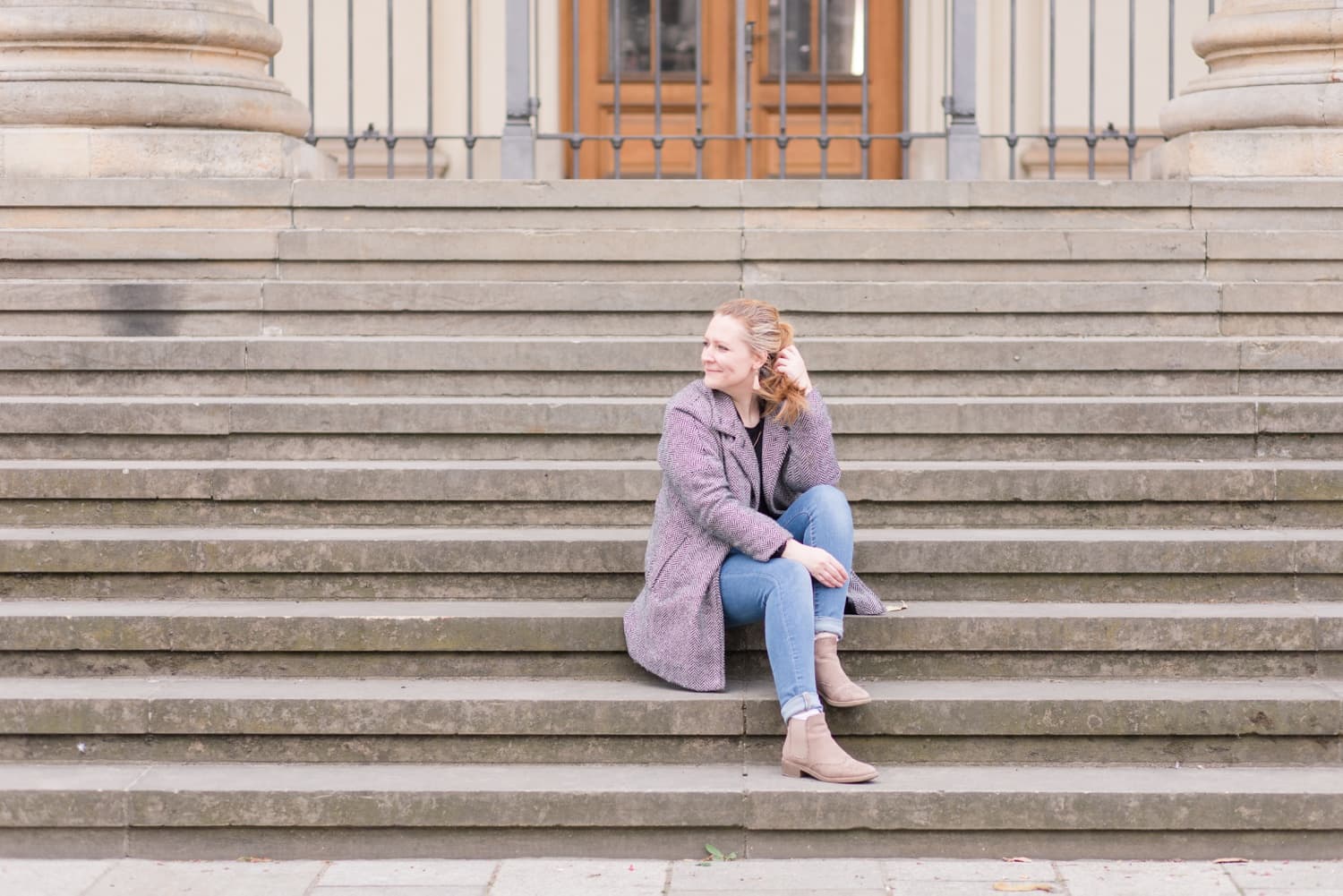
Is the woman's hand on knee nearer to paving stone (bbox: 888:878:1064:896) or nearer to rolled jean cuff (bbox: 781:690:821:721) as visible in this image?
rolled jean cuff (bbox: 781:690:821:721)

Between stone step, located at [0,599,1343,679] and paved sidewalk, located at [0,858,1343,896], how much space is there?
65 cm

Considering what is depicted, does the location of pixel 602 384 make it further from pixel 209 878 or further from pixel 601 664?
pixel 209 878

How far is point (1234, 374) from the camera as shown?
18.6 ft

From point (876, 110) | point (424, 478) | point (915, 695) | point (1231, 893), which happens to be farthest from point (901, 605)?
point (876, 110)

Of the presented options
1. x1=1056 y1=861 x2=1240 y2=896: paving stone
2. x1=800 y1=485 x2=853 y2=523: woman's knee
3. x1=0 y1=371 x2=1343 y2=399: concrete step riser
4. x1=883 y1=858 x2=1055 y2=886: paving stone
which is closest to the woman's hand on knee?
x1=800 y1=485 x2=853 y2=523: woman's knee

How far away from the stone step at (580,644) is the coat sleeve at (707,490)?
0.39 m

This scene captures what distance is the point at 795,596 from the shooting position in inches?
164

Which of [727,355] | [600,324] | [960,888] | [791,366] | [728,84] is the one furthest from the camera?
[728,84]

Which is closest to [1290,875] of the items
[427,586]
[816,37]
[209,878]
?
[427,586]

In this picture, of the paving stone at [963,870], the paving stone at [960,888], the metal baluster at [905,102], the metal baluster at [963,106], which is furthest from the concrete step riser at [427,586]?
the metal baluster at [963,106]

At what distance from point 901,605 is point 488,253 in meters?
2.37

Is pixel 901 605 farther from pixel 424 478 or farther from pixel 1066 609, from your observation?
pixel 424 478

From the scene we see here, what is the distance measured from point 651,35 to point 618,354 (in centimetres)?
480

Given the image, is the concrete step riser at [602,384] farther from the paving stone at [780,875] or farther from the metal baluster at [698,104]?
the paving stone at [780,875]
